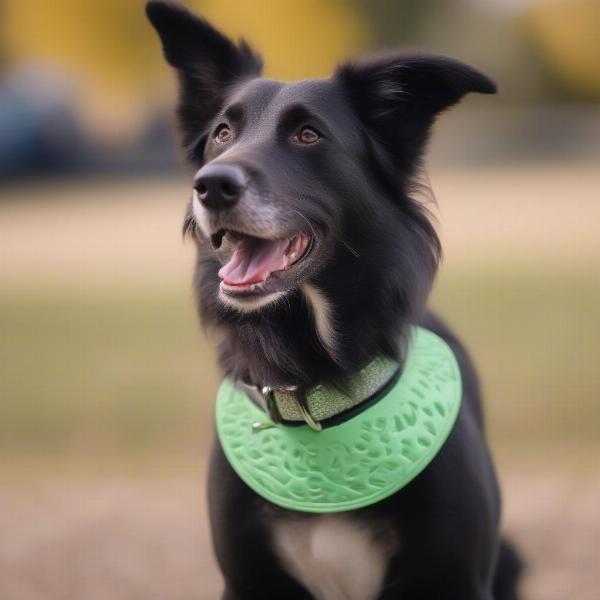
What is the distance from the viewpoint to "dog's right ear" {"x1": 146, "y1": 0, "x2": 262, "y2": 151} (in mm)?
3084

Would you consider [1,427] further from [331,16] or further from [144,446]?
[331,16]

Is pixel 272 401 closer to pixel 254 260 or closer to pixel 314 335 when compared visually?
pixel 314 335

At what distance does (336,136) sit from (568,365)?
466cm

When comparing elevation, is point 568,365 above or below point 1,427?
above

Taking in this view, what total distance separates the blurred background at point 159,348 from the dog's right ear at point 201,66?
247 millimetres

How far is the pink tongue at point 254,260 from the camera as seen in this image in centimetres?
261

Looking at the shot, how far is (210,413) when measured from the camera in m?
6.44

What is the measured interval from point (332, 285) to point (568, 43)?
31.7 metres

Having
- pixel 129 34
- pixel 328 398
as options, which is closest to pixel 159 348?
pixel 328 398

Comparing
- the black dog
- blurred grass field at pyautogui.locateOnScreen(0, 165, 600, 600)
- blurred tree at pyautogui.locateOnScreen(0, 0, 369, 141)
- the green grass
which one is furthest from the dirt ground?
blurred tree at pyautogui.locateOnScreen(0, 0, 369, 141)

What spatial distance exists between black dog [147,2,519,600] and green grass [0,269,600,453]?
2249 millimetres

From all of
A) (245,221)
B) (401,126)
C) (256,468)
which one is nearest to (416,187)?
(401,126)

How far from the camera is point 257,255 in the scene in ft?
8.80

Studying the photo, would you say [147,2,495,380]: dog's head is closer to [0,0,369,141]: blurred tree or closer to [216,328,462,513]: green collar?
[216,328,462,513]: green collar
